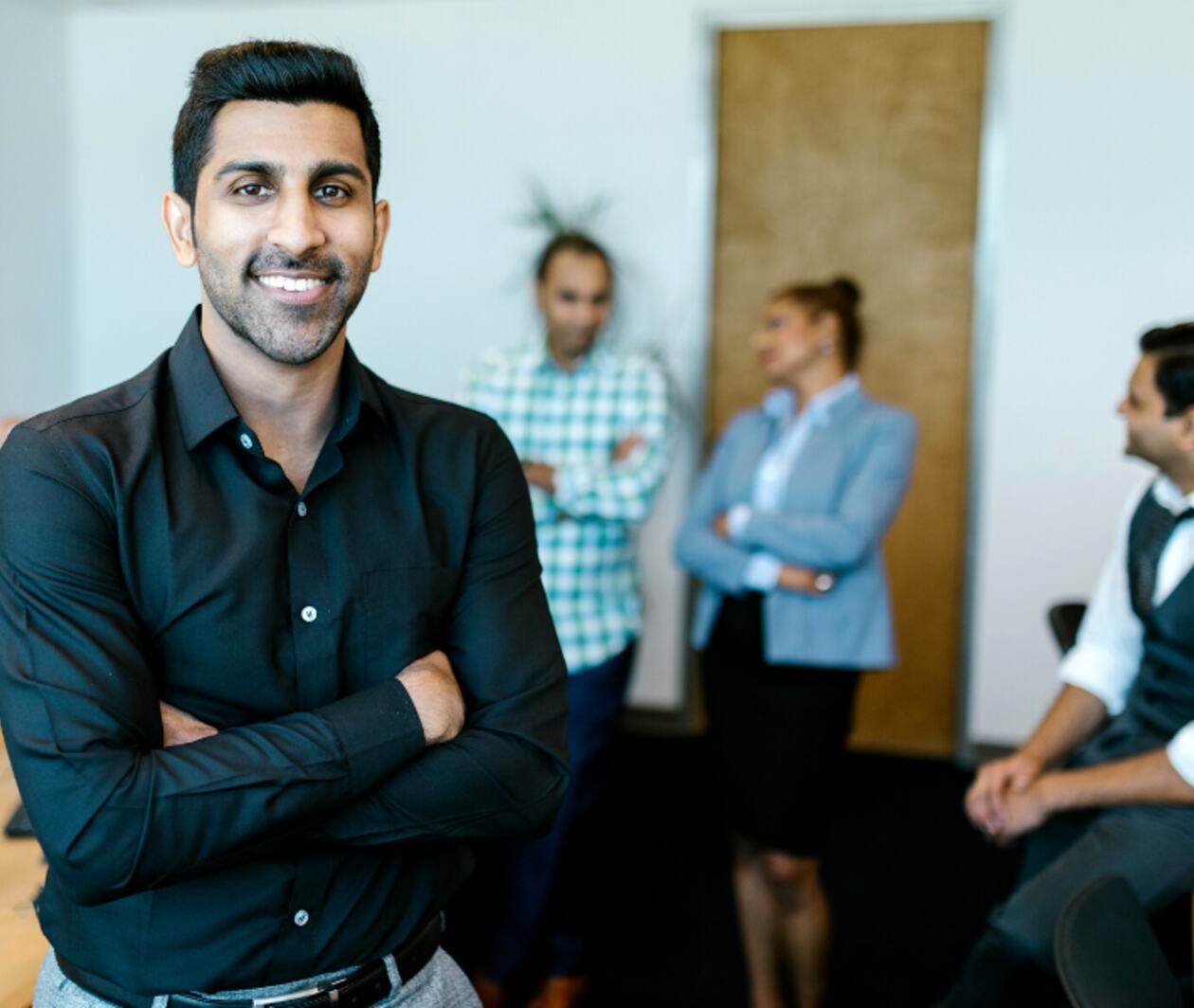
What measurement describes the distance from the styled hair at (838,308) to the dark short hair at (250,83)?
1832 mm

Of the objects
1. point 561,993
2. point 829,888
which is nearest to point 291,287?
point 561,993

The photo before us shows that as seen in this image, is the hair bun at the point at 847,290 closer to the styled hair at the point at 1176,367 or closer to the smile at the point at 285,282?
the styled hair at the point at 1176,367

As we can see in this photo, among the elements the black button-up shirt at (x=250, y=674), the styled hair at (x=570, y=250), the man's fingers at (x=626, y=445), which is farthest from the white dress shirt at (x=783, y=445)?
the black button-up shirt at (x=250, y=674)

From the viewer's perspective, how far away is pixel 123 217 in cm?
527

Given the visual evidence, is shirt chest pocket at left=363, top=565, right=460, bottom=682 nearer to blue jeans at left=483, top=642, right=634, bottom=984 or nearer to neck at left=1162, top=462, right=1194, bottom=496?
blue jeans at left=483, top=642, right=634, bottom=984

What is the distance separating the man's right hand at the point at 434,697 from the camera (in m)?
1.33

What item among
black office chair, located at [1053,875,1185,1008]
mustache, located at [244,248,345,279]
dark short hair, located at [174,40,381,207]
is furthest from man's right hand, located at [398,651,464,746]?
Result: black office chair, located at [1053,875,1185,1008]

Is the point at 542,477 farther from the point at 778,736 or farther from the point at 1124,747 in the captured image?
the point at 1124,747

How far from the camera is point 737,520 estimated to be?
2.85 m

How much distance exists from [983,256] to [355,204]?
3559 mm

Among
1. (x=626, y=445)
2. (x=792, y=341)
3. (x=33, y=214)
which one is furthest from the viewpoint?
(x=33, y=214)

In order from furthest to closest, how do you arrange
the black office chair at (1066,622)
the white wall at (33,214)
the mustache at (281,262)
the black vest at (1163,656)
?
the white wall at (33,214) < the black office chair at (1066,622) < the black vest at (1163,656) < the mustache at (281,262)

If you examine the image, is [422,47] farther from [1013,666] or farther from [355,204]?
[355,204]

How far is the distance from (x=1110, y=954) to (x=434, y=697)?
34.2 inches
